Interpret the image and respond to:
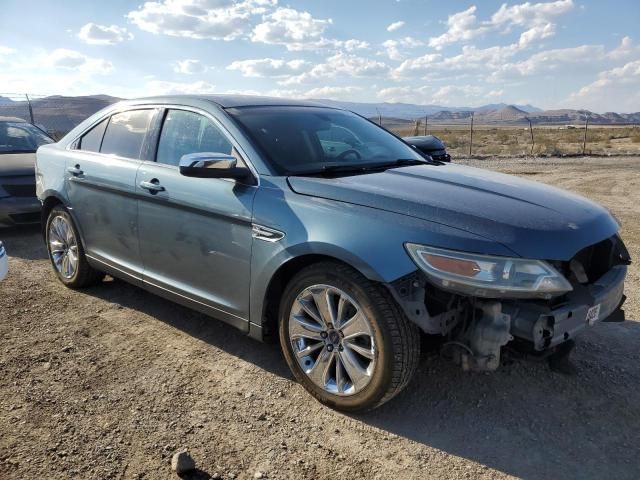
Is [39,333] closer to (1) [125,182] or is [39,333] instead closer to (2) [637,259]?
(1) [125,182]

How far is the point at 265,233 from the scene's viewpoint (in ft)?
9.95

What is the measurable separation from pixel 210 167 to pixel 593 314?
7.19 ft

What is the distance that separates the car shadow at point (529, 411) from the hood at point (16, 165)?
4667 millimetres

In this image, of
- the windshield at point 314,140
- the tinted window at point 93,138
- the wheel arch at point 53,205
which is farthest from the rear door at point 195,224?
the wheel arch at point 53,205

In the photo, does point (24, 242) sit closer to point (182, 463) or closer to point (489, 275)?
point (182, 463)

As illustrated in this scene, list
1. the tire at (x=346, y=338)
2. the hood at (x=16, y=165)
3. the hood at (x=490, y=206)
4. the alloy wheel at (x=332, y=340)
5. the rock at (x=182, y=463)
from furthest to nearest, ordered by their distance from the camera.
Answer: the hood at (x=16, y=165), the alloy wheel at (x=332, y=340), the tire at (x=346, y=338), the hood at (x=490, y=206), the rock at (x=182, y=463)

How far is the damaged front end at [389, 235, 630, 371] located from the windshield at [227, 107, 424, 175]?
1128mm

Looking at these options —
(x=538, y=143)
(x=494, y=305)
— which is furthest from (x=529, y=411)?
(x=538, y=143)

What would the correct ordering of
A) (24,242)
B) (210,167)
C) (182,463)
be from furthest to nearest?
1. (24,242)
2. (210,167)
3. (182,463)

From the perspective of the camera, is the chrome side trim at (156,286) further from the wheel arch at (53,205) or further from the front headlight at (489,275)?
the front headlight at (489,275)

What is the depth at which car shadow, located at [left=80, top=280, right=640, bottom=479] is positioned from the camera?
2561mm

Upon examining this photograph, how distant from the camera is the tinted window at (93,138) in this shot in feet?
14.7

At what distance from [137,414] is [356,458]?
1207mm

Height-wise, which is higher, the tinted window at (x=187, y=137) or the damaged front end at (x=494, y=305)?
the tinted window at (x=187, y=137)
